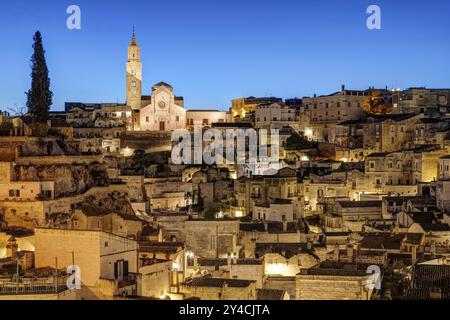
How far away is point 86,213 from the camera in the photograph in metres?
26.1

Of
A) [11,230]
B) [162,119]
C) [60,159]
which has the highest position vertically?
[162,119]

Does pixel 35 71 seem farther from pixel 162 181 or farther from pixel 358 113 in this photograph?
pixel 358 113

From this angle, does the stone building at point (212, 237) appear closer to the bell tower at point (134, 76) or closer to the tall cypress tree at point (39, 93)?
the tall cypress tree at point (39, 93)

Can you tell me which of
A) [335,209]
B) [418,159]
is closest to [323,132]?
[418,159]

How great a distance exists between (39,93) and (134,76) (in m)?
22.7

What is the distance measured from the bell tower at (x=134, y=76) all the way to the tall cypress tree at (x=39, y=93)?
21.9 m

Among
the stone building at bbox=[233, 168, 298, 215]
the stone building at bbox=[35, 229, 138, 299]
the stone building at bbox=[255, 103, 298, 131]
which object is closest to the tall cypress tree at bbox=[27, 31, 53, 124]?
the stone building at bbox=[233, 168, 298, 215]

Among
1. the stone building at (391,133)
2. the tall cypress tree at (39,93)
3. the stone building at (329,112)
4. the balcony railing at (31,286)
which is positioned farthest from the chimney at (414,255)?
the stone building at (329,112)

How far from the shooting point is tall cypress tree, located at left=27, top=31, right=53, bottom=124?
128 feet

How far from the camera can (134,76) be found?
6188 centimetres

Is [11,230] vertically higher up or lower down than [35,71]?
lower down

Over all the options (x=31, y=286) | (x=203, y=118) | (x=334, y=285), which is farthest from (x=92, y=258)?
(x=203, y=118)

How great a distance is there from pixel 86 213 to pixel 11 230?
10.5 ft

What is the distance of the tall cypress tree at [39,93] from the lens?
128 ft
